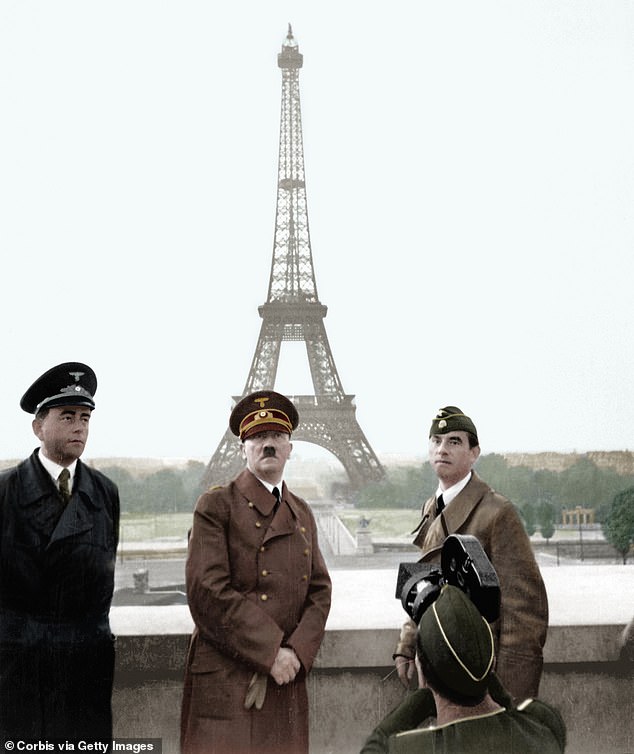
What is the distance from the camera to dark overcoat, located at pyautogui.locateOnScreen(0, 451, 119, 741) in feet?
5.86

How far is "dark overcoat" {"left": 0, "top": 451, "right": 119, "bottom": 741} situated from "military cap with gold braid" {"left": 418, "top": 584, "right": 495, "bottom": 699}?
3.20 ft

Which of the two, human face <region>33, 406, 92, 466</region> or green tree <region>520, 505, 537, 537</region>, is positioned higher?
human face <region>33, 406, 92, 466</region>

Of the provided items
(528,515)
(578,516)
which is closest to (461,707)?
(528,515)

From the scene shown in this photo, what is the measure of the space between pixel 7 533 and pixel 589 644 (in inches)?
58.7

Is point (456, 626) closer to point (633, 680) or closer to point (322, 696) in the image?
point (322, 696)

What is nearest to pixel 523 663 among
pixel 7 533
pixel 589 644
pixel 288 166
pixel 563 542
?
pixel 589 644

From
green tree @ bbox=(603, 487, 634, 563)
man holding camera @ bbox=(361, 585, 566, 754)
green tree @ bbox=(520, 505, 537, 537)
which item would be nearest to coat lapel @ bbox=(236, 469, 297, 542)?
man holding camera @ bbox=(361, 585, 566, 754)

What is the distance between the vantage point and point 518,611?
5.68ft

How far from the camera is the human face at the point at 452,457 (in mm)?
1863

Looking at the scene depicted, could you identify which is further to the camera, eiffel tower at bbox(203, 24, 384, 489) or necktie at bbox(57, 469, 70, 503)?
eiffel tower at bbox(203, 24, 384, 489)

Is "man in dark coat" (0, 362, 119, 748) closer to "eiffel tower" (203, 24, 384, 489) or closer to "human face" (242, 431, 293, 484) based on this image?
"human face" (242, 431, 293, 484)

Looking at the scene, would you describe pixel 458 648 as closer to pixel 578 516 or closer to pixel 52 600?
pixel 52 600

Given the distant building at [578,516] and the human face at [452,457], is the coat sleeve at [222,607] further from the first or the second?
the distant building at [578,516]

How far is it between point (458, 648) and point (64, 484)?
3.65 ft
